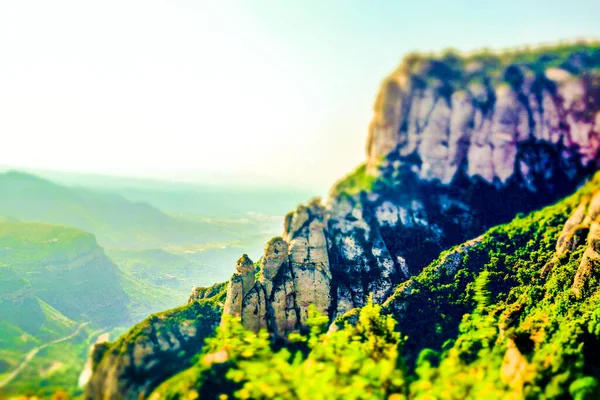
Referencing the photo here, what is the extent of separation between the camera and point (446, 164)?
5103 centimetres

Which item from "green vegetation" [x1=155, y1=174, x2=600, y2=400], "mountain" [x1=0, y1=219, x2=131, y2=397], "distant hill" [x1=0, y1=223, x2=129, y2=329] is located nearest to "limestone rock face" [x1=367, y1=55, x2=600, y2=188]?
"green vegetation" [x1=155, y1=174, x2=600, y2=400]

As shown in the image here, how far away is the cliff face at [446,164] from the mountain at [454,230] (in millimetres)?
157

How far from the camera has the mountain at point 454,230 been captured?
31141mm

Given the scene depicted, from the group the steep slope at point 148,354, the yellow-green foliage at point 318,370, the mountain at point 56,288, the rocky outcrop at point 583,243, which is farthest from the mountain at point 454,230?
the mountain at point 56,288

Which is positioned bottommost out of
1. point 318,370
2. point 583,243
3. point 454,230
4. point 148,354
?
point 148,354

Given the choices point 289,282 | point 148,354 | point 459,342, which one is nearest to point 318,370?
point 459,342

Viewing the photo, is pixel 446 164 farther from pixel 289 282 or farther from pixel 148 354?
pixel 148 354

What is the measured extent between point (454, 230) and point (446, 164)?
932cm

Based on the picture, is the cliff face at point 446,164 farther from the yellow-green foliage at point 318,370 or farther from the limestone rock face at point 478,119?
the yellow-green foliage at point 318,370

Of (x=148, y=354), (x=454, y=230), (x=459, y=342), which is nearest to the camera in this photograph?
(x=459, y=342)

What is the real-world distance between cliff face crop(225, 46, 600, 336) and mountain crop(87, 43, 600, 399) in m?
0.16

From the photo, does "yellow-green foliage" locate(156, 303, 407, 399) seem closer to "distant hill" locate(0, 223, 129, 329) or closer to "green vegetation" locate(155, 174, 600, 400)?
"green vegetation" locate(155, 174, 600, 400)

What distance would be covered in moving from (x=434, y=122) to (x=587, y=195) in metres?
19.8

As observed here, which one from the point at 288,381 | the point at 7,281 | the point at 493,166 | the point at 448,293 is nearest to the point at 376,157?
the point at 493,166
